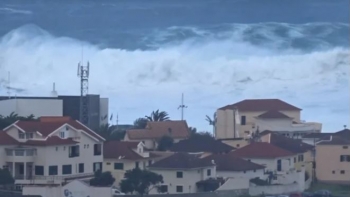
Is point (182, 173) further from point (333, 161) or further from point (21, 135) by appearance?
point (333, 161)

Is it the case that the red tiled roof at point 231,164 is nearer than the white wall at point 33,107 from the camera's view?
Yes

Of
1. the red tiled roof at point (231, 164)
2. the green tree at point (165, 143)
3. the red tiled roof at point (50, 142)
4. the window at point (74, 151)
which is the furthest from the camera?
the green tree at point (165, 143)

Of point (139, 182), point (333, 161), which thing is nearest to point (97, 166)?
point (139, 182)

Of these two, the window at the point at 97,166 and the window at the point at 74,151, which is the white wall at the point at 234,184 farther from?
the window at the point at 74,151

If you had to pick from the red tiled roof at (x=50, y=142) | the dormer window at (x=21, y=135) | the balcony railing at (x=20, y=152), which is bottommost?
the balcony railing at (x=20, y=152)

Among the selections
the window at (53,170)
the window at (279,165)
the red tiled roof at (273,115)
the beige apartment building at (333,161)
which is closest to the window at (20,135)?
the window at (53,170)

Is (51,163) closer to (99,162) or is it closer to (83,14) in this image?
(99,162)
